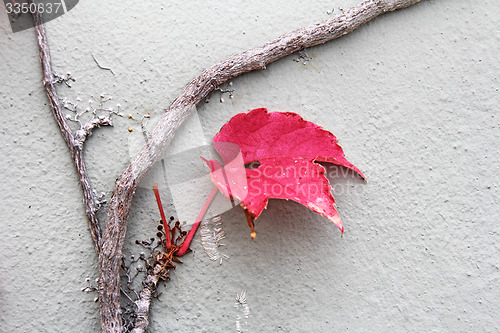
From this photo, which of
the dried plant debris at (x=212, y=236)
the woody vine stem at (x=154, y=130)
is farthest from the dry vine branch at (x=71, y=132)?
the dried plant debris at (x=212, y=236)

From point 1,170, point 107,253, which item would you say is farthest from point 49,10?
point 107,253

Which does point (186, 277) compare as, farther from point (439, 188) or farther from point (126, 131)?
point (439, 188)

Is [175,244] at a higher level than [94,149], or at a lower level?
lower

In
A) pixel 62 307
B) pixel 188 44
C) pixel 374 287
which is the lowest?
pixel 374 287

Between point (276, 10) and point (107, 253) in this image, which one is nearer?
point (107, 253)

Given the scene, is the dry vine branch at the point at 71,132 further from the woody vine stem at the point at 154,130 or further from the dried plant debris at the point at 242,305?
the dried plant debris at the point at 242,305

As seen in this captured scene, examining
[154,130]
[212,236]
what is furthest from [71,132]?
[212,236]
